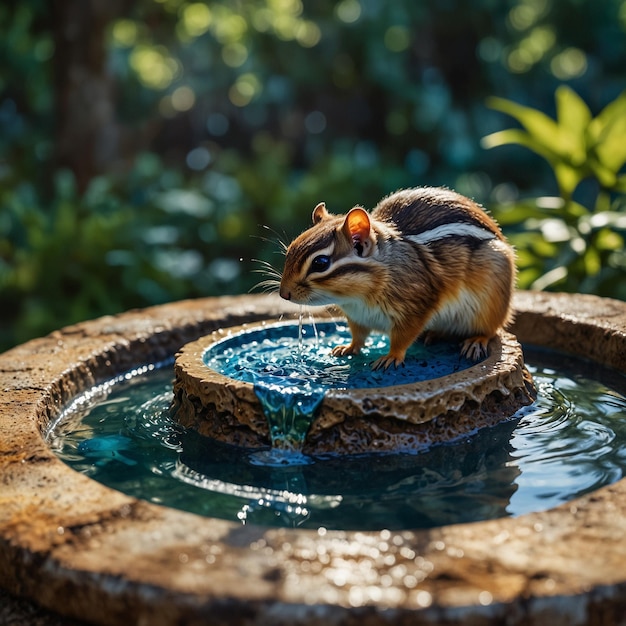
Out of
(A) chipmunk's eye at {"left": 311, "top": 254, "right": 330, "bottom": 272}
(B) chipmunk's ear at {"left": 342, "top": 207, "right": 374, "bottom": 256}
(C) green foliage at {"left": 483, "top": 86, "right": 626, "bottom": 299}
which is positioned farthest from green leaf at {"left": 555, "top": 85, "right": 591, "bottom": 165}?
(A) chipmunk's eye at {"left": 311, "top": 254, "right": 330, "bottom": 272}

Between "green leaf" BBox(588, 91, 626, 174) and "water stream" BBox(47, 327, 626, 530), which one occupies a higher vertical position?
"green leaf" BBox(588, 91, 626, 174)

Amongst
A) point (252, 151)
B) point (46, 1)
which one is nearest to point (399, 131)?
point (252, 151)

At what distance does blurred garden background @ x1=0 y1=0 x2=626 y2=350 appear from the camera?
6.05 m

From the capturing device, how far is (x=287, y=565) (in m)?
1.87

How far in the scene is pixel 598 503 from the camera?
2148 mm

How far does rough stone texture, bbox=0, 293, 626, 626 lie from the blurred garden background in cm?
358

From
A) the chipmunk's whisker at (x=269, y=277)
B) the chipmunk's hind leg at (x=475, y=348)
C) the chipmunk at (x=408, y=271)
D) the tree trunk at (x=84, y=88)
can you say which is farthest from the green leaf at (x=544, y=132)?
the tree trunk at (x=84, y=88)

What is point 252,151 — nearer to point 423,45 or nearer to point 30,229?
point 423,45

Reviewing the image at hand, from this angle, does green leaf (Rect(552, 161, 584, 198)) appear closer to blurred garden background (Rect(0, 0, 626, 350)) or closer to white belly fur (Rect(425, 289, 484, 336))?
blurred garden background (Rect(0, 0, 626, 350))

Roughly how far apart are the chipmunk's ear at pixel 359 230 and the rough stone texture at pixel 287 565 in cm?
134

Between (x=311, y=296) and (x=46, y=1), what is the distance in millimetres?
6716

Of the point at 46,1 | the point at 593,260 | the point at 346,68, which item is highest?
the point at 46,1

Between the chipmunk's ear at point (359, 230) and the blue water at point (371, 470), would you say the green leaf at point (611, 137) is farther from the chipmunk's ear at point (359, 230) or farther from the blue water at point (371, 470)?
the chipmunk's ear at point (359, 230)

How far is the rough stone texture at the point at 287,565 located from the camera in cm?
173
